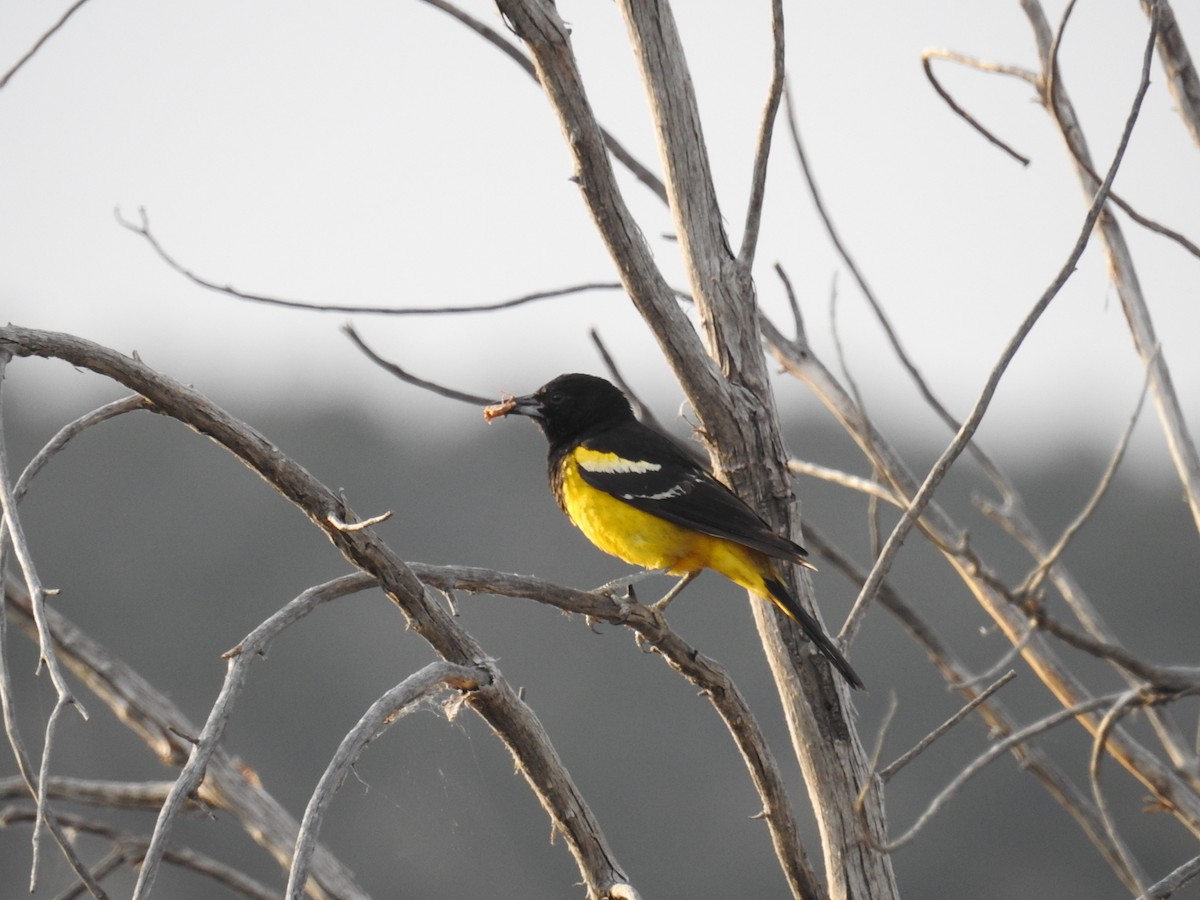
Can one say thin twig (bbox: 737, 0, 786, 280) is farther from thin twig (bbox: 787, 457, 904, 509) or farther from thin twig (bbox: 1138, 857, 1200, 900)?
thin twig (bbox: 1138, 857, 1200, 900)

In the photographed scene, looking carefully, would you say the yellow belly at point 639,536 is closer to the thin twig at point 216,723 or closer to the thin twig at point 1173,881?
the thin twig at point 1173,881

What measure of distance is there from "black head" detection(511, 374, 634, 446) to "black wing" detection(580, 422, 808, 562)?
6.7 inches

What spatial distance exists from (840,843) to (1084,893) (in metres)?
11.7

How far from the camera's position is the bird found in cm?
461

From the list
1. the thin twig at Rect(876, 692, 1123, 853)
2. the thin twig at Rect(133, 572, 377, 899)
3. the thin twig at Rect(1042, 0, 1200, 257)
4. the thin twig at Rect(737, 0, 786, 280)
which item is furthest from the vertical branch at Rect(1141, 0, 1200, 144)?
the thin twig at Rect(133, 572, 377, 899)

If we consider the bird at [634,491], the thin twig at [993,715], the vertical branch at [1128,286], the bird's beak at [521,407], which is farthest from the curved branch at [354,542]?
the bird's beak at [521,407]

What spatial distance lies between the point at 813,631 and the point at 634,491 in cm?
179

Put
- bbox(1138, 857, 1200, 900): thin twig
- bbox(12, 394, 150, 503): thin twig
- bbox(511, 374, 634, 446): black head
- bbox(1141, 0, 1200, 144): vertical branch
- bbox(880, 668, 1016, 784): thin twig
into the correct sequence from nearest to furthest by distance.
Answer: bbox(12, 394, 150, 503): thin twig, bbox(1138, 857, 1200, 900): thin twig, bbox(880, 668, 1016, 784): thin twig, bbox(1141, 0, 1200, 144): vertical branch, bbox(511, 374, 634, 446): black head

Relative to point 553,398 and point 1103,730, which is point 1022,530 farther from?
point 553,398

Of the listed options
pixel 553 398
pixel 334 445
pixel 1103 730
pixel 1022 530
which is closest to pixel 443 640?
pixel 1103 730

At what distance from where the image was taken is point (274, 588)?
16609 millimetres

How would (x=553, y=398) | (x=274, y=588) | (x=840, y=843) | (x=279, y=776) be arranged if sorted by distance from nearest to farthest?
(x=840, y=843) < (x=553, y=398) < (x=279, y=776) < (x=274, y=588)

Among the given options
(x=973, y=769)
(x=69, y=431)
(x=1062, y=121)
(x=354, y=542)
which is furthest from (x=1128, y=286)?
(x=69, y=431)

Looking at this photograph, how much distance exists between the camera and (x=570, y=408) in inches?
240
